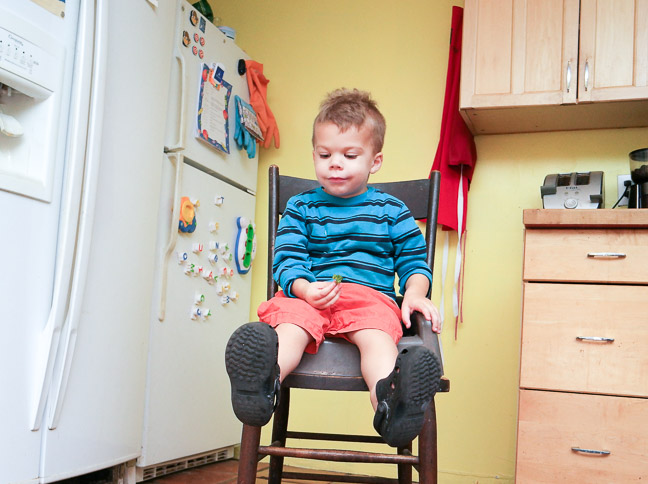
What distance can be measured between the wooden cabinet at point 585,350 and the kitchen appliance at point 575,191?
8.4 inches

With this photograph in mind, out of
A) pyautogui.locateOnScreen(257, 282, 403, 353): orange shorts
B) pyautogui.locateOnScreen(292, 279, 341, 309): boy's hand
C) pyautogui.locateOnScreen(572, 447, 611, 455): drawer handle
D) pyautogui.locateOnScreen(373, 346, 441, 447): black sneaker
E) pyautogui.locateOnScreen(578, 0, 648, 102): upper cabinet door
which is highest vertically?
pyautogui.locateOnScreen(578, 0, 648, 102): upper cabinet door

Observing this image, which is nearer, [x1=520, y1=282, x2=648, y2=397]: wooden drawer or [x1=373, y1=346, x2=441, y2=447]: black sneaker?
[x1=373, y1=346, x2=441, y2=447]: black sneaker

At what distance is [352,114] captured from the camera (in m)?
1.28

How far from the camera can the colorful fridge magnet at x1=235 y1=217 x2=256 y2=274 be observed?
2.37 metres

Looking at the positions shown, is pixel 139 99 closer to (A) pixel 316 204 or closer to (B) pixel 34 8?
(B) pixel 34 8

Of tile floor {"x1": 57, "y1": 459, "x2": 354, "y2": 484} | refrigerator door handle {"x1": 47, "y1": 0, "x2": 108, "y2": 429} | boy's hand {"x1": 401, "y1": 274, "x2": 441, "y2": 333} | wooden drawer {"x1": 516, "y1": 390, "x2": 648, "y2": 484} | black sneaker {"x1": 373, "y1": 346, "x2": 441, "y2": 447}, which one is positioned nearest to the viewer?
black sneaker {"x1": 373, "y1": 346, "x2": 441, "y2": 447}

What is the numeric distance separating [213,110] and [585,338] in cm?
139

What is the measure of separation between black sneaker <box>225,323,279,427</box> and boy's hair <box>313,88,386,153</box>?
0.50 meters

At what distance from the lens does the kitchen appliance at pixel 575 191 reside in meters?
1.88

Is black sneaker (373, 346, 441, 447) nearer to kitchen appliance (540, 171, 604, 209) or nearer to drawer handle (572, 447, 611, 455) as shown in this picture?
drawer handle (572, 447, 611, 455)

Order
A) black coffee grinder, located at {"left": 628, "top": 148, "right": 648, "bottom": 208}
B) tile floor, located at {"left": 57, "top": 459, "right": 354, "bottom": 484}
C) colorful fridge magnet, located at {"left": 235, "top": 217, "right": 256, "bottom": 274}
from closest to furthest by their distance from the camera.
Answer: tile floor, located at {"left": 57, "top": 459, "right": 354, "bottom": 484} → black coffee grinder, located at {"left": 628, "top": 148, "right": 648, "bottom": 208} → colorful fridge magnet, located at {"left": 235, "top": 217, "right": 256, "bottom": 274}

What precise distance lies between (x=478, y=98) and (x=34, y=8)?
1300mm

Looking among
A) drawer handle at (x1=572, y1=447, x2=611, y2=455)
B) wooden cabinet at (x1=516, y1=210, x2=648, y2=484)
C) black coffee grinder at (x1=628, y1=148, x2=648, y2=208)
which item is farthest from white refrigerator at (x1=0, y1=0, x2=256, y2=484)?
black coffee grinder at (x1=628, y1=148, x2=648, y2=208)

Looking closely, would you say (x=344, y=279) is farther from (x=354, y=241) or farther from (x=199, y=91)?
(x=199, y=91)
